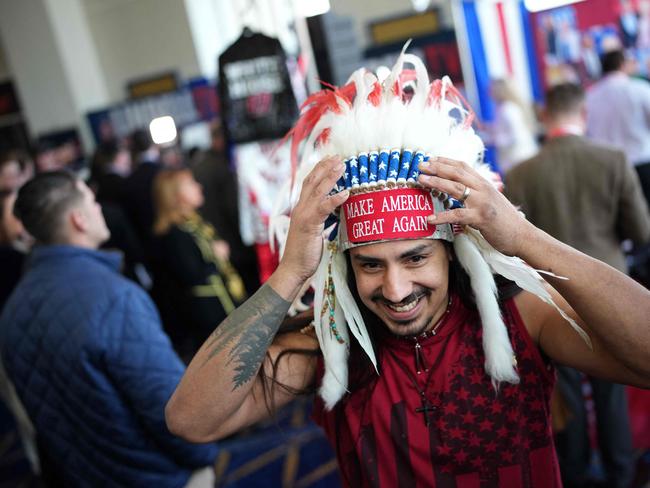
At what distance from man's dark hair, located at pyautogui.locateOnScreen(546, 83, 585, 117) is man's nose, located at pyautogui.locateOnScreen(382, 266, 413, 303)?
6.33 feet

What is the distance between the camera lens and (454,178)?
119 cm

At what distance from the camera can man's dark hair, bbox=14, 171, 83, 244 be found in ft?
6.41

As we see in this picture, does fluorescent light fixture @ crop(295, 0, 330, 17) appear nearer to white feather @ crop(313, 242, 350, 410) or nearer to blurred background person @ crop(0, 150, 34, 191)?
blurred background person @ crop(0, 150, 34, 191)

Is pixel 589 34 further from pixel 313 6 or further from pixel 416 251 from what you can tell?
pixel 416 251

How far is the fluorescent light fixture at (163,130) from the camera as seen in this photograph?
6853 millimetres

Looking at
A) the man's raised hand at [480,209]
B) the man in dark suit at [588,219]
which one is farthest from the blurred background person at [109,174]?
the man's raised hand at [480,209]

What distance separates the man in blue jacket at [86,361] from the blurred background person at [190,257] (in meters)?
1.37

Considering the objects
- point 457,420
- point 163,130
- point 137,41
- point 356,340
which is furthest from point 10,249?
point 137,41

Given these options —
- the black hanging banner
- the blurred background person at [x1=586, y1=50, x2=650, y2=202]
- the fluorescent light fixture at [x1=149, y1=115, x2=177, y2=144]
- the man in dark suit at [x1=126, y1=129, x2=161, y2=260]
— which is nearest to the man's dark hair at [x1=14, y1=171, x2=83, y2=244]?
the black hanging banner

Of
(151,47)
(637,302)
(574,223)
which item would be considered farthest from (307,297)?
(151,47)

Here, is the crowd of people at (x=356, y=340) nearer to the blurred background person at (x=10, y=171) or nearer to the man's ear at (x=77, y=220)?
the man's ear at (x=77, y=220)

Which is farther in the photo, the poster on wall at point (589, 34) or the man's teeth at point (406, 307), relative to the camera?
the poster on wall at point (589, 34)

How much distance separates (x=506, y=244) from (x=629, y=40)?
6.07m

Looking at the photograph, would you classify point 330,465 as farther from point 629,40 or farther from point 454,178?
point 629,40
